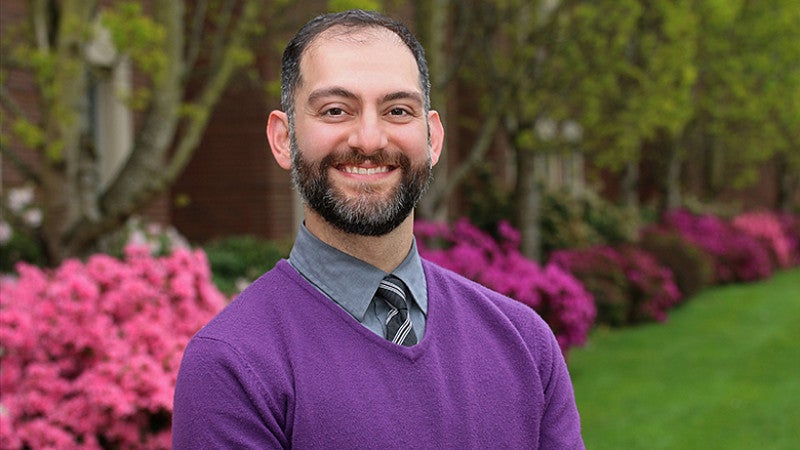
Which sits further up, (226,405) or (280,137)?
(280,137)

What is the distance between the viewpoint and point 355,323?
2.07 m

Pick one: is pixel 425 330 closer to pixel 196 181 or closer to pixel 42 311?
pixel 42 311

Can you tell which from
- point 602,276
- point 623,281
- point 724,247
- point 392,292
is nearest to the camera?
point 392,292

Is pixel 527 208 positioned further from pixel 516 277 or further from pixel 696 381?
pixel 516 277

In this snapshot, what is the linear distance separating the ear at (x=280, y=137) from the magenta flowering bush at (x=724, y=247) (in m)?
18.0

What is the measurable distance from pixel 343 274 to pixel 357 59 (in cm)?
46

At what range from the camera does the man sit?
1966mm

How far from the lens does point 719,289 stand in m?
19.1

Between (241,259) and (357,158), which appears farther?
(241,259)

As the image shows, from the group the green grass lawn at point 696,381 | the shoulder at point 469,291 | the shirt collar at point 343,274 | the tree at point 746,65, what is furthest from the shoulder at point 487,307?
the tree at point 746,65

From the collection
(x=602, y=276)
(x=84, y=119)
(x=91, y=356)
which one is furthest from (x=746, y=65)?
(x=91, y=356)

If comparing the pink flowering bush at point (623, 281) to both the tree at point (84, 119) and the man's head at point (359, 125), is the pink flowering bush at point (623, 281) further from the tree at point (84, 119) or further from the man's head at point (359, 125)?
the man's head at point (359, 125)

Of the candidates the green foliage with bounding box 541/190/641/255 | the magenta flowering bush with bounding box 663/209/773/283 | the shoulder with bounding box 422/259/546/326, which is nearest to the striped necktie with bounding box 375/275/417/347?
the shoulder with bounding box 422/259/546/326

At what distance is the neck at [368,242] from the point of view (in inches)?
84.2
